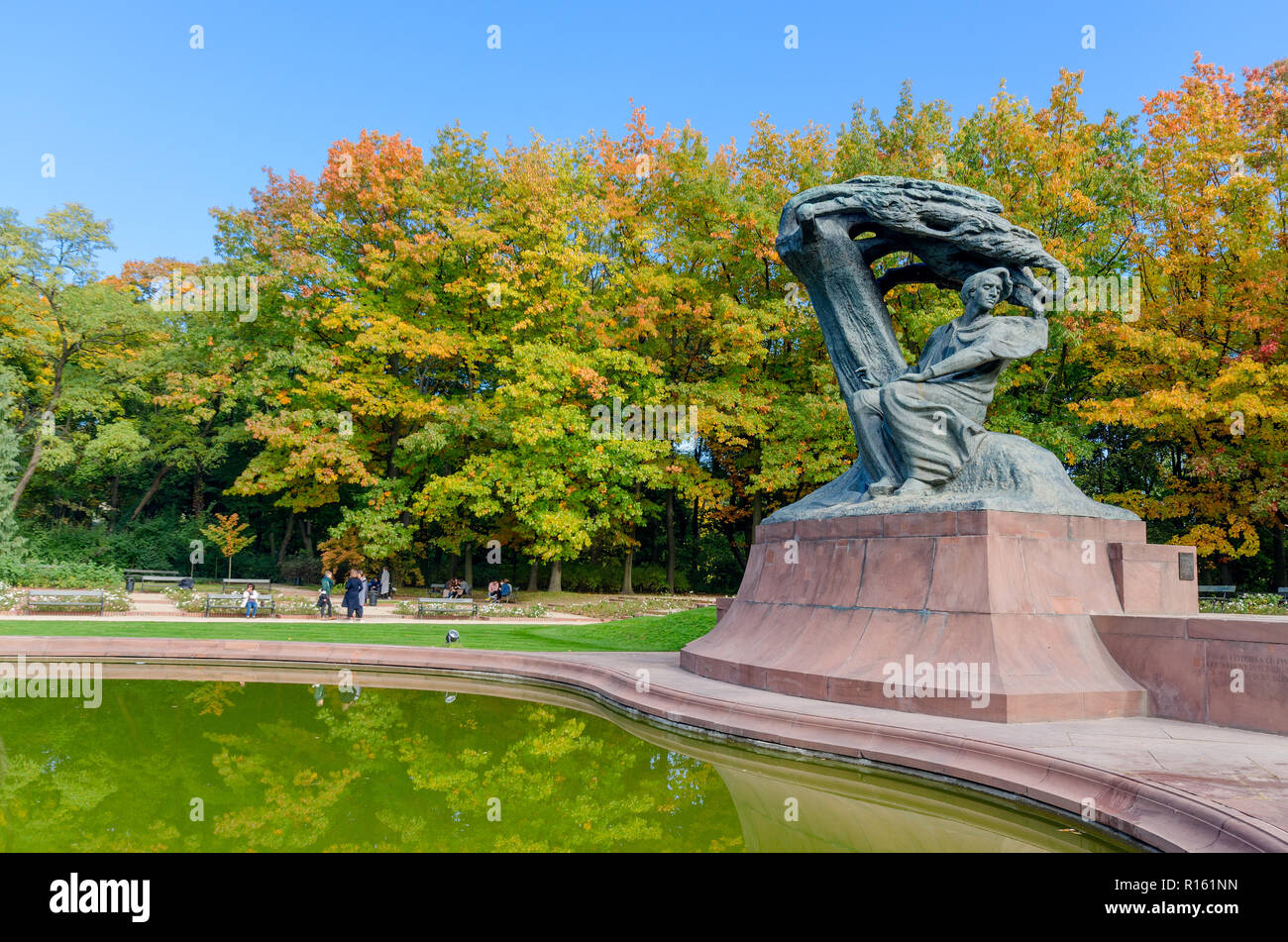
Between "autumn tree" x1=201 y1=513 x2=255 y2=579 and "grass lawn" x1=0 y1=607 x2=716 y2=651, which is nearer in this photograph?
"grass lawn" x1=0 y1=607 x2=716 y2=651

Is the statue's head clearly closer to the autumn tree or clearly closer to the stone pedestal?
the stone pedestal

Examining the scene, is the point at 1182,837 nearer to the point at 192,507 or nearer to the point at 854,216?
the point at 854,216

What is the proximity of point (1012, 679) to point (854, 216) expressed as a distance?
21.6ft

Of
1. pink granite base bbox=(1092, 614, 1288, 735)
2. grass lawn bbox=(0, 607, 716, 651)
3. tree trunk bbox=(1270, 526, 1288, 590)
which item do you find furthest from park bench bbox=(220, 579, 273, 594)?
tree trunk bbox=(1270, 526, 1288, 590)

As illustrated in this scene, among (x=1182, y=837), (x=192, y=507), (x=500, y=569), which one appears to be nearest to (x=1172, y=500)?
(x=1182, y=837)

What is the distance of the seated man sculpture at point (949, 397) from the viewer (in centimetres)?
1048

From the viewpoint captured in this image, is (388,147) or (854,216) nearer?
(854,216)

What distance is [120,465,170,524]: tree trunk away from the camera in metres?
37.3

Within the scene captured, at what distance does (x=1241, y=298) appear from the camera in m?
22.3

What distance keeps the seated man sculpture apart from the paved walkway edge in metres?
3.52

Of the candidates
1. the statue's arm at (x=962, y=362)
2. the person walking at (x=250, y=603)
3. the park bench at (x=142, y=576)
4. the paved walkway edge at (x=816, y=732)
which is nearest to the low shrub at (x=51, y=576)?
the park bench at (x=142, y=576)

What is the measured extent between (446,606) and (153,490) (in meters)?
21.2
